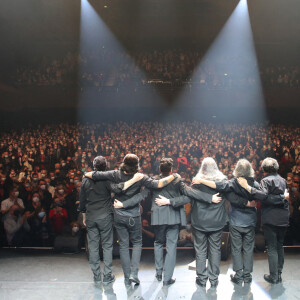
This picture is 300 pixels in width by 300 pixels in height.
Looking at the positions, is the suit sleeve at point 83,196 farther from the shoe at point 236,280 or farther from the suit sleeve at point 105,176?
the shoe at point 236,280

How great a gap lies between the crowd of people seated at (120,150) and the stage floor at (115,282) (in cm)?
176

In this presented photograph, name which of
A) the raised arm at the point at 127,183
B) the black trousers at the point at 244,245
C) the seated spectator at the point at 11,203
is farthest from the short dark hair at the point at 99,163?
the seated spectator at the point at 11,203

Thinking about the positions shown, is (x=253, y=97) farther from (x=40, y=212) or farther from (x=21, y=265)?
(x=21, y=265)

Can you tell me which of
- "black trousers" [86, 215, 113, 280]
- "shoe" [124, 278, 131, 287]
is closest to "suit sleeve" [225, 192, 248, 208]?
"black trousers" [86, 215, 113, 280]

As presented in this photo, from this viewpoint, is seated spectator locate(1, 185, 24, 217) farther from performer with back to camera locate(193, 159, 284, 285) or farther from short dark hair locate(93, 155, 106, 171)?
performer with back to camera locate(193, 159, 284, 285)

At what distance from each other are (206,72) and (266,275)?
6166mm

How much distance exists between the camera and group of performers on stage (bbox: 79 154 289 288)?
3.34 m

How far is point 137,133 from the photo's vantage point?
822 cm

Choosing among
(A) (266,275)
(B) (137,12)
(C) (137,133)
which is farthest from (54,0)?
(A) (266,275)

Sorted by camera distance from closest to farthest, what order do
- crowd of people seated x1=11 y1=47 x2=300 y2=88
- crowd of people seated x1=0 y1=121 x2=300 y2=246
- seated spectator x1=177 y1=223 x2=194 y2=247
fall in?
seated spectator x1=177 y1=223 x2=194 y2=247, crowd of people seated x1=0 y1=121 x2=300 y2=246, crowd of people seated x1=11 y1=47 x2=300 y2=88

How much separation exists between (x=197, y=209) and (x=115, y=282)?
4.86 feet

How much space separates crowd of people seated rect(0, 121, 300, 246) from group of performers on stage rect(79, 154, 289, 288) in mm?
2894

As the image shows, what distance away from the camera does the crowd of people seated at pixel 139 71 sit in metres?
8.45

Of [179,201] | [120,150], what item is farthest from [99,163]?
[120,150]
